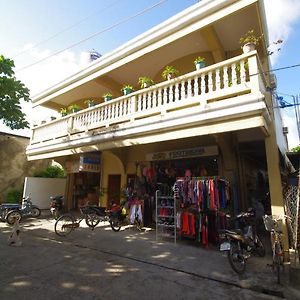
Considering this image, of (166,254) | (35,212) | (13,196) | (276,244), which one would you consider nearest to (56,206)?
(35,212)

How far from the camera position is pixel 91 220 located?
9.17 m

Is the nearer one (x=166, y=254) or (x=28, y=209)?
(x=166, y=254)

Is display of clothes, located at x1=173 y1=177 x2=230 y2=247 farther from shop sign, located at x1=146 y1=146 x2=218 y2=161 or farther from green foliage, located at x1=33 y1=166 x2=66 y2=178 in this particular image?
green foliage, located at x1=33 y1=166 x2=66 y2=178

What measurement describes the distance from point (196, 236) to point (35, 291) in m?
4.19

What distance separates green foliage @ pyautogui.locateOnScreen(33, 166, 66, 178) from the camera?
52.2 ft

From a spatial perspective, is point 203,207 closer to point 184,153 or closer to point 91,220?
point 184,153

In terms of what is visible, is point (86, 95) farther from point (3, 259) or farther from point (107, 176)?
point (3, 259)

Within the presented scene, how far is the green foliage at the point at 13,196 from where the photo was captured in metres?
14.4

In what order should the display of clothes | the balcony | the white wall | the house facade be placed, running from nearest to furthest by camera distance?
the balcony, the house facade, the display of clothes, the white wall

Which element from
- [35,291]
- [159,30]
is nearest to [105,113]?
[159,30]

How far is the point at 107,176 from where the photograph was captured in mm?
11766

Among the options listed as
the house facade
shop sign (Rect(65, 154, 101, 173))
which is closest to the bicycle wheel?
the house facade

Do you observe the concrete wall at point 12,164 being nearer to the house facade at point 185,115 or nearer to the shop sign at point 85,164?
the house facade at point 185,115

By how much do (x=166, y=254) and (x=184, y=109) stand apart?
3.66m
